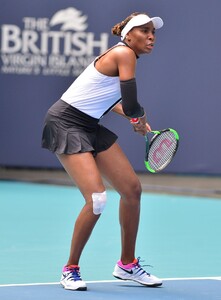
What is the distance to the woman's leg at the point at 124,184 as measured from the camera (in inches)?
248

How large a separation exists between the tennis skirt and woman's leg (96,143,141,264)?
2.8 inches

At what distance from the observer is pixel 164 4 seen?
11.6 m

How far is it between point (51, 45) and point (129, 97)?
6.12 m

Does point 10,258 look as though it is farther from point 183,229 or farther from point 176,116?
point 176,116

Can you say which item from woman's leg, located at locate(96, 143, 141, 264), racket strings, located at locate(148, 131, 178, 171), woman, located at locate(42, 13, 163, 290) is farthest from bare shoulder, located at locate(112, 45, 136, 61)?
racket strings, located at locate(148, 131, 178, 171)

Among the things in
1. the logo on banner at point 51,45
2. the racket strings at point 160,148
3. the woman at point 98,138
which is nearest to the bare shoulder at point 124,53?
the woman at point 98,138

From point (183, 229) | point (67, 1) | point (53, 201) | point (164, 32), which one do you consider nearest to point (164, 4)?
point (164, 32)

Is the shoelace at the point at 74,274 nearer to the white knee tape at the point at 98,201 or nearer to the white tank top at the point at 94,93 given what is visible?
the white knee tape at the point at 98,201

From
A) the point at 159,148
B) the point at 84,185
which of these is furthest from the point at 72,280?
the point at 159,148

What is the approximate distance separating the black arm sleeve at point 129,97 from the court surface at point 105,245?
3.56 ft

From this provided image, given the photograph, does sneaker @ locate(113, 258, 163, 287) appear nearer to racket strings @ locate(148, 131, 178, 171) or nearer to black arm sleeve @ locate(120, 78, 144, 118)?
racket strings @ locate(148, 131, 178, 171)

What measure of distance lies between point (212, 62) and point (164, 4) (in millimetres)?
853

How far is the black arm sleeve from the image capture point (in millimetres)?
6008

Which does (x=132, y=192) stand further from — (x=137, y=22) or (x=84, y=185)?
(x=137, y=22)
